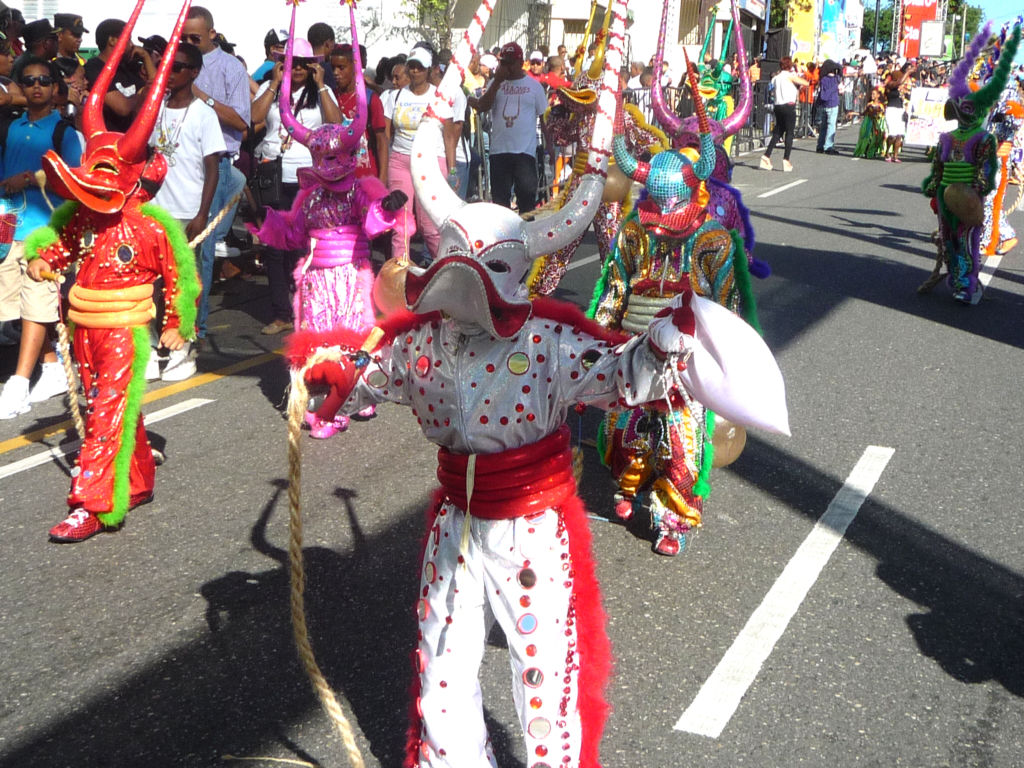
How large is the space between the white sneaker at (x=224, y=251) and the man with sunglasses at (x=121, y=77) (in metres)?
2.04

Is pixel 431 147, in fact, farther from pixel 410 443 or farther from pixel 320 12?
pixel 320 12

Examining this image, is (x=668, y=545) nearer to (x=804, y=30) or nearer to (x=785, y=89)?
(x=785, y=89)

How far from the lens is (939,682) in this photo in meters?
3.83

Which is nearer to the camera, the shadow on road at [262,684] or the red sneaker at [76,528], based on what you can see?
the shadow on road at [262,684]

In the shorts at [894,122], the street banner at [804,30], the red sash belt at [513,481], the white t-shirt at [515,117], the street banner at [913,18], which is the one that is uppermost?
the red sash belt at [513,481]

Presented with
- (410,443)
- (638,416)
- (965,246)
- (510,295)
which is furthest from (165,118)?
(965,246)

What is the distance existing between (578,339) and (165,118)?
5367 mm

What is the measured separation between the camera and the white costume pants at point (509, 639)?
2805 mm

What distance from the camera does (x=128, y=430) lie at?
5.07m

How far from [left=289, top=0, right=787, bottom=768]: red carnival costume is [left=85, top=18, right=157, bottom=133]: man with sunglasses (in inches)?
237

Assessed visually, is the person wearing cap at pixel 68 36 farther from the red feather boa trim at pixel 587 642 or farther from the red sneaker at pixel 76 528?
the red feather boa trim at pixel 587 642

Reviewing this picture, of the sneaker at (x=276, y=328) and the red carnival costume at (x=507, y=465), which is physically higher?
the red carnival costume at (x=507, y=465)

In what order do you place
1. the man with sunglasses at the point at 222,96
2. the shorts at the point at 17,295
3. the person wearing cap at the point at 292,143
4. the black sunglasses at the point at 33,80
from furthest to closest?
the man with sunglasses at the point at 222,96 → the person wearing cap at the point at 292,143 → the shorts at the point at 17,295 → the black sunglasses at the point at 33,80

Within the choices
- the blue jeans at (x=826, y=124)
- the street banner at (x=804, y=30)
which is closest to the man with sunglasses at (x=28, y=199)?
the blue jeans at (x=826, y=124)
